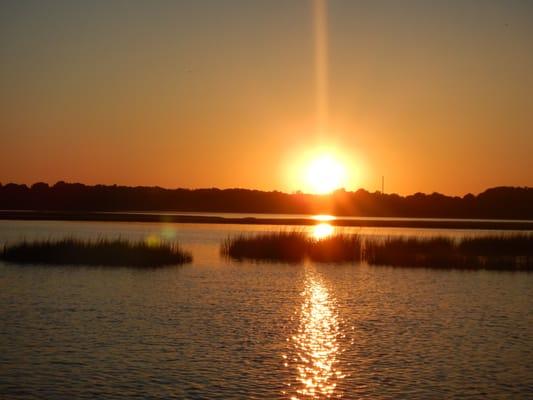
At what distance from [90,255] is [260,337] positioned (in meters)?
17.6

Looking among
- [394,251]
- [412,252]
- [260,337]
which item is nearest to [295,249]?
[394,251]

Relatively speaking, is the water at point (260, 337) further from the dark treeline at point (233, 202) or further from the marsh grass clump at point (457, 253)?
the dark treeline at point (233, 202)

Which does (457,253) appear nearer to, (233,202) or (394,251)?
(394,251)

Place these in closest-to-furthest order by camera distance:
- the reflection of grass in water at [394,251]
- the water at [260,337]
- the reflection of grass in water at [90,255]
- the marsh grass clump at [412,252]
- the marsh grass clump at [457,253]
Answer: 1. the water at [260,337]
2. the reflection of grass in water at [90,255]
3. the marsh grass clump at [457,253]
4. the marsh grass clump at [412,252]
5. the reflection of grass in water at [394,251]

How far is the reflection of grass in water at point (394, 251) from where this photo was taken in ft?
110

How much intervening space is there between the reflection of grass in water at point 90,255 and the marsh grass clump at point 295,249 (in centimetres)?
484

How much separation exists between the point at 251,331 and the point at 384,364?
12.9 ft

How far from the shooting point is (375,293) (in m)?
22.8

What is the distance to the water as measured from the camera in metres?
11.4

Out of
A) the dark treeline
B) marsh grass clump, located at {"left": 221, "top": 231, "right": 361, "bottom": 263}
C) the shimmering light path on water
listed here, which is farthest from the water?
the dark treeline

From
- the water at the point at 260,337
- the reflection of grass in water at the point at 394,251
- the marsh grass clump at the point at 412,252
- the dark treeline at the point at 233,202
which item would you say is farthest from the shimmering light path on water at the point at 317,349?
the dark treeline at the point at 233,202

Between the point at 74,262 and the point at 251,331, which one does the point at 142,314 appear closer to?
the point at 251,331

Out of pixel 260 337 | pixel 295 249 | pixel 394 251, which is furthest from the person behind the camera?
pixel 394 251

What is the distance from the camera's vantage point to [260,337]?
15.2 m
